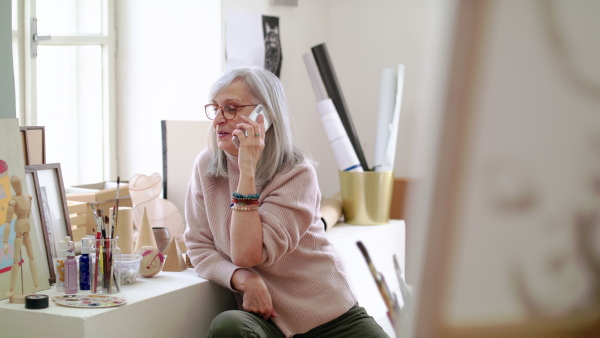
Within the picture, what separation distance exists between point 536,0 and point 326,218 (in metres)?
2.16

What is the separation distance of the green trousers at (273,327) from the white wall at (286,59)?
88cm

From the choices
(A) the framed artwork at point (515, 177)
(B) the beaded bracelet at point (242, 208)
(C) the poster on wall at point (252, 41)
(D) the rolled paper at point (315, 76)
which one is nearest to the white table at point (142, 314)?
(B) the beaded bracelet at point (242, 208)

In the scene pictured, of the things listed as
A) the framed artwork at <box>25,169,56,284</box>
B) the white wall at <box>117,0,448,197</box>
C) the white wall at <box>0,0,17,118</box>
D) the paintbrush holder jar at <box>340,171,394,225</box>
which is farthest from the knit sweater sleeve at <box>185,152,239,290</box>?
the paintbrush holder jar at <box>340,171,394,225</box>

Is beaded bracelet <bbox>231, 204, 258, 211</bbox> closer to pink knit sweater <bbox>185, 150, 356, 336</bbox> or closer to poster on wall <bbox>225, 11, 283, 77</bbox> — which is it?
pink knit sweater <bbox>185, 150, 356, 336</bbox>

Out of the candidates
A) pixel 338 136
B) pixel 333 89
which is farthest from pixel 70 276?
pixel 333 89

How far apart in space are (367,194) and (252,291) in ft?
3.42

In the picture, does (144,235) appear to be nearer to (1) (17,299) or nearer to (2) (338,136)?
(1) (17,299)

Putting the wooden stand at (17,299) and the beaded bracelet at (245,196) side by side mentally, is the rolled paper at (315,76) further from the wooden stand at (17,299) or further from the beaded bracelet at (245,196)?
the wooden stand at (17,299)

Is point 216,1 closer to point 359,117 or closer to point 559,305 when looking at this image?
point 359,117

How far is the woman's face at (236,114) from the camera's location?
1.54 metres

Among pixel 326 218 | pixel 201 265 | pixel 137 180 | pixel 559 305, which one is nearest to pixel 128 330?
pixel 201 265

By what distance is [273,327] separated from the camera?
4.96 feet

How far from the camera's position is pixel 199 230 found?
1614 mm

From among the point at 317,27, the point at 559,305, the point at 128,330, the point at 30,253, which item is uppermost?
the point at 317,27
